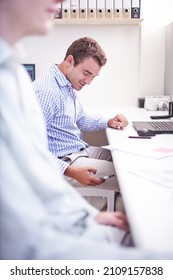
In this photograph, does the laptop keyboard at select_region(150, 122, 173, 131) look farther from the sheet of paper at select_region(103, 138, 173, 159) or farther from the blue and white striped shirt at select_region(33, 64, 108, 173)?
the blue and white striped shirt at select_region(33, 64, 108, 173)

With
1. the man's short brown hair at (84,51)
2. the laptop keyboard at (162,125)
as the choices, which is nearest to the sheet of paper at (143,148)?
the laptop keyboard at (162,125)

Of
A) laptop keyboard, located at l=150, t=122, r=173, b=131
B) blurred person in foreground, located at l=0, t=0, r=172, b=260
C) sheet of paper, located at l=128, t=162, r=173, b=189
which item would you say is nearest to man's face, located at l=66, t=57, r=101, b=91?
laptop keyboard, located at l=150, t=122, r=173, b=131

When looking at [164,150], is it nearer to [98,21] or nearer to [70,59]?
[70,59]

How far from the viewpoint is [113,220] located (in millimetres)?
851

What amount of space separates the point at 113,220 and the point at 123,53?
205 centimetres

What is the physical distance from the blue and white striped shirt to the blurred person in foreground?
2.92ft

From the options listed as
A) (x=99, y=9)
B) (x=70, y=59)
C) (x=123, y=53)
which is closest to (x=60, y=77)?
(x=70, y=59)

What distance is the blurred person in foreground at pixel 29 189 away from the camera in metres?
0.60

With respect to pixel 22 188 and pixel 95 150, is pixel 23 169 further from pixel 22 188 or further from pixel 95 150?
pixel 95 150

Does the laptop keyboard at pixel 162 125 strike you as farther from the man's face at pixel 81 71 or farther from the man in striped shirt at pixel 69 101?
the man's face at pixel 81 71

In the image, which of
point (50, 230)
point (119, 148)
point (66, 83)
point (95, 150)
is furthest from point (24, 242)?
point (95, 150)

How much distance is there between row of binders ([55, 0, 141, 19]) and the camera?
244cm

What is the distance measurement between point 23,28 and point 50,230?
0.39 meters
